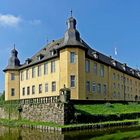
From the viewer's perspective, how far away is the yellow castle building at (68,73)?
1532 inches

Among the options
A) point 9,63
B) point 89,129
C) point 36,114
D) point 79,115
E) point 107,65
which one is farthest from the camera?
point 9,63

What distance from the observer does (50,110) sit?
96.4ft

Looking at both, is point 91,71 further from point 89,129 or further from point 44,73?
point 89,129

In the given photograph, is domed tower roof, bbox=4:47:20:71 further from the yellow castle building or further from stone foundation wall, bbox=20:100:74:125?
stone foundation wall, bbox=20:100:74:125

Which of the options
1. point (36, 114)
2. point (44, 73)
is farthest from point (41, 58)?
point (36, 114)

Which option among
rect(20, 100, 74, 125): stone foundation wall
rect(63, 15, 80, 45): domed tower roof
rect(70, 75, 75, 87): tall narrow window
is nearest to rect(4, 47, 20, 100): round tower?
rect(63, 15, 80, 45): domed tower roof

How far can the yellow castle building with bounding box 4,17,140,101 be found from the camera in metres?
38.9

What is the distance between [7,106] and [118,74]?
24.6m

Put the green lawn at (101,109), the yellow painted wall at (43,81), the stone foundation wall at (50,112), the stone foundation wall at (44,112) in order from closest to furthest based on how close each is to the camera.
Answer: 1. the stone foundation wall at (50,112)
2. the stone foundation wall at (44,112)
3. the green lawn at (101,109)
4. the yellow painted wall at (43,81)

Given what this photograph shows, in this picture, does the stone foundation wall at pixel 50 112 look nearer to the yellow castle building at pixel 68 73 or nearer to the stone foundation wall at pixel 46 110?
the stone foundation wall at pixel 46 110

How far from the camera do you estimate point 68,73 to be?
38.6m

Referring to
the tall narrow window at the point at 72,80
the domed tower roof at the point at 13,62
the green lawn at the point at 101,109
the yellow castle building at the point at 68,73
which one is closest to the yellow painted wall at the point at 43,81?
the yellow castle building at the point at 68,73

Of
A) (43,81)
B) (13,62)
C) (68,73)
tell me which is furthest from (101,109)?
(13,62)

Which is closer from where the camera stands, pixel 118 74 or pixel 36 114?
pixel 36 114
